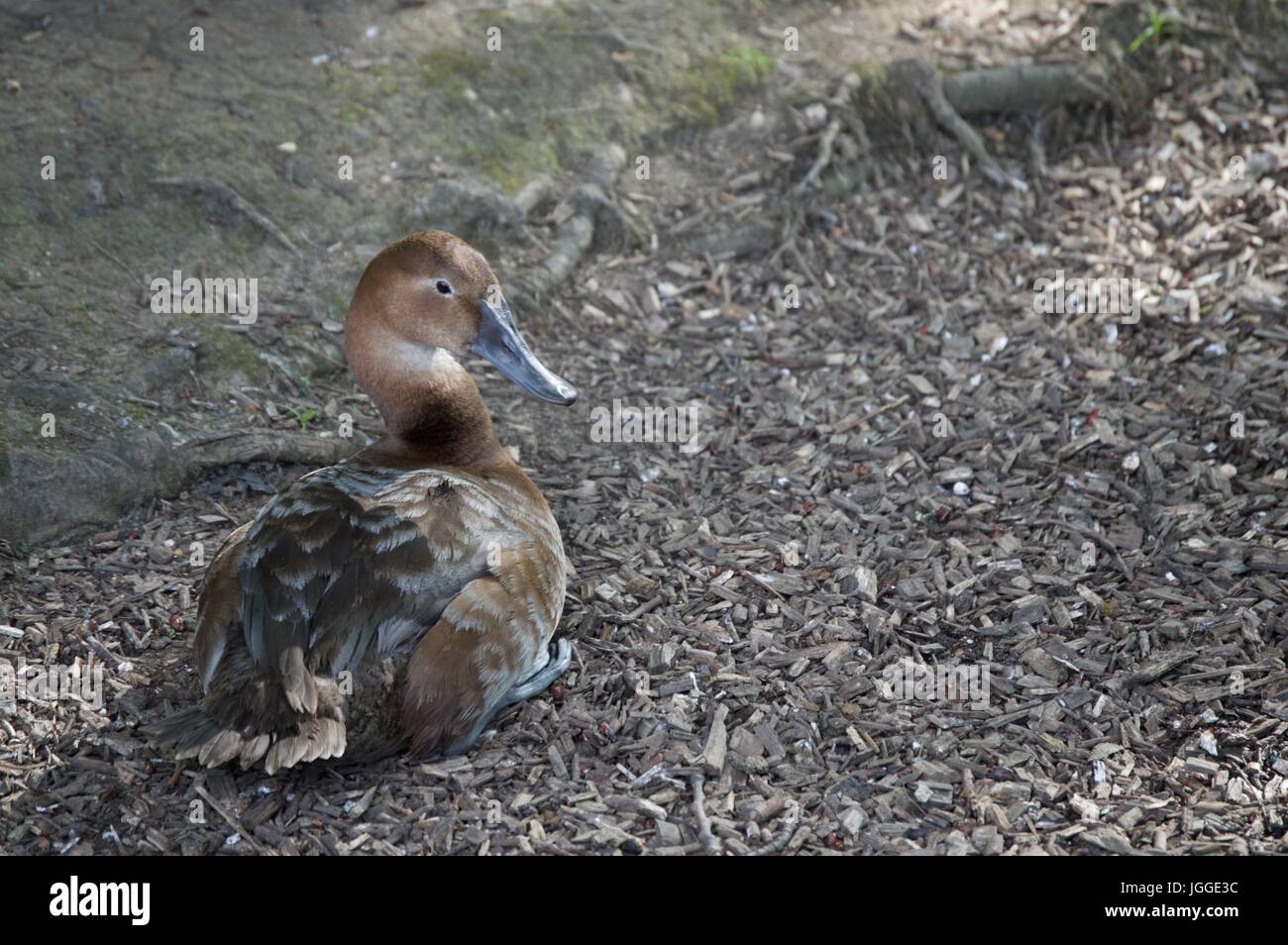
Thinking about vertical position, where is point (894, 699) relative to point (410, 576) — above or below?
below

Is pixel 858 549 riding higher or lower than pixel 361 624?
higher

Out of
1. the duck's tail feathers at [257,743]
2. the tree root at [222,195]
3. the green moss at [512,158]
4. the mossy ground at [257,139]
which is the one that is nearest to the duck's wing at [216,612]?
the duck's tail feathers at [257,743]

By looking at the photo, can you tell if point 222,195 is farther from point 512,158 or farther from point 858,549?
point 858,549

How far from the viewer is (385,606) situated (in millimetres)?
3654

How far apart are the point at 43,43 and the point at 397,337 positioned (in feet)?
9.81

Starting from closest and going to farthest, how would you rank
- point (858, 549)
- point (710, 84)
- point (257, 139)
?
point (858, 549)
point (257, 139)
point (710, 84)

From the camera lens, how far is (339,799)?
11.8 feet

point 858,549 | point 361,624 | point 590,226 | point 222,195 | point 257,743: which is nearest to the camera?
point 257,743

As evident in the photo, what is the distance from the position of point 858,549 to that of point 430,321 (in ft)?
5.97

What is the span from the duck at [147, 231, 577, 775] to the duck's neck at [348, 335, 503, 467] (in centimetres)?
8

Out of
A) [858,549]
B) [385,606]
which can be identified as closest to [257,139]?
[385,606]

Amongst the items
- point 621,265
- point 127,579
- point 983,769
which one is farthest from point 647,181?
point 983,769

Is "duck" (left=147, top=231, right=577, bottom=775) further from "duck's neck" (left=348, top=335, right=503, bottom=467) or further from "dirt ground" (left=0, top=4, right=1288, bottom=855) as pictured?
"dirt ground" (left=0, top=4, right=1288, bottom=855)
